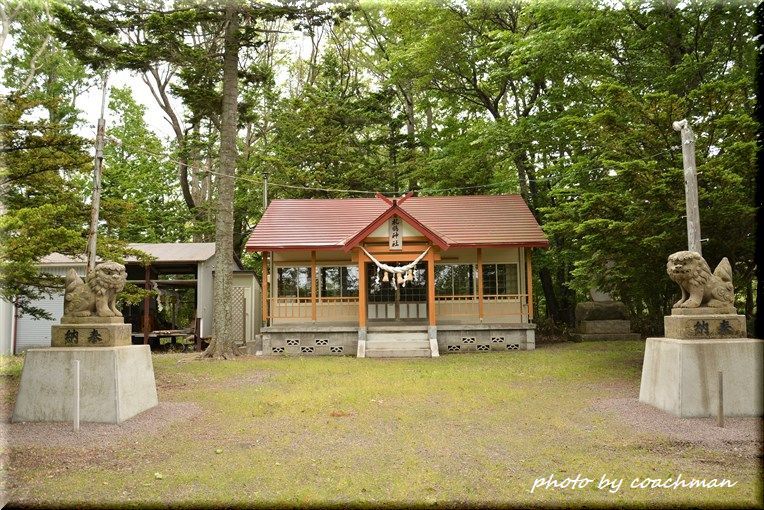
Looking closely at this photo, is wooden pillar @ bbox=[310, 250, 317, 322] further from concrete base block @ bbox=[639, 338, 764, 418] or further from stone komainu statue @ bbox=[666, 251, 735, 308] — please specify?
concrete base block @ bbox=[639, 338, 764, 418]

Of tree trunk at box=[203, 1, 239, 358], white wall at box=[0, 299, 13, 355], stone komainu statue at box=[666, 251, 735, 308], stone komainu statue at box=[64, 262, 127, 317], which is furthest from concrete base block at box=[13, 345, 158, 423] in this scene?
white wall at box=[0, 299, 13, 355]

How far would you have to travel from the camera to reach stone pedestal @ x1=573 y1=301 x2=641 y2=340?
17.9 meters

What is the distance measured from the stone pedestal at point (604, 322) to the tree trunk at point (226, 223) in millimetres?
11987

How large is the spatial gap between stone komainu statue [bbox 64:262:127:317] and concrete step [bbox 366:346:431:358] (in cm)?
839

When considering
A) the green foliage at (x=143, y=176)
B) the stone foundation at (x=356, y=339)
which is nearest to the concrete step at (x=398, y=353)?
the stone foundation at (x=356, y=339)

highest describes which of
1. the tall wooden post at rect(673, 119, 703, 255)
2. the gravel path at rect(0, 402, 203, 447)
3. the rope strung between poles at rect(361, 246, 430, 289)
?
the tall wooden post at rect(673, 119, 703, 255)

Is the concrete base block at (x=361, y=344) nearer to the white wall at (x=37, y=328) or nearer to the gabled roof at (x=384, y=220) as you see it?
the gabled roof at (x=384, y=220)

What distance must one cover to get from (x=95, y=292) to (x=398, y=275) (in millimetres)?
8563

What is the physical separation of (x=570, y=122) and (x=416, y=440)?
7.91m

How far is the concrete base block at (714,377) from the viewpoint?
6.81 metres

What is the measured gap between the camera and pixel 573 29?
1417cm

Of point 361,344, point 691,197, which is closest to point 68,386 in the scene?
point 361,344

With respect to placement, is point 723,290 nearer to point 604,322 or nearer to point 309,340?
point 604,322

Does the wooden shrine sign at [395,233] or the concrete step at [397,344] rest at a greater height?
the wooden shrine sign at [395,233]
